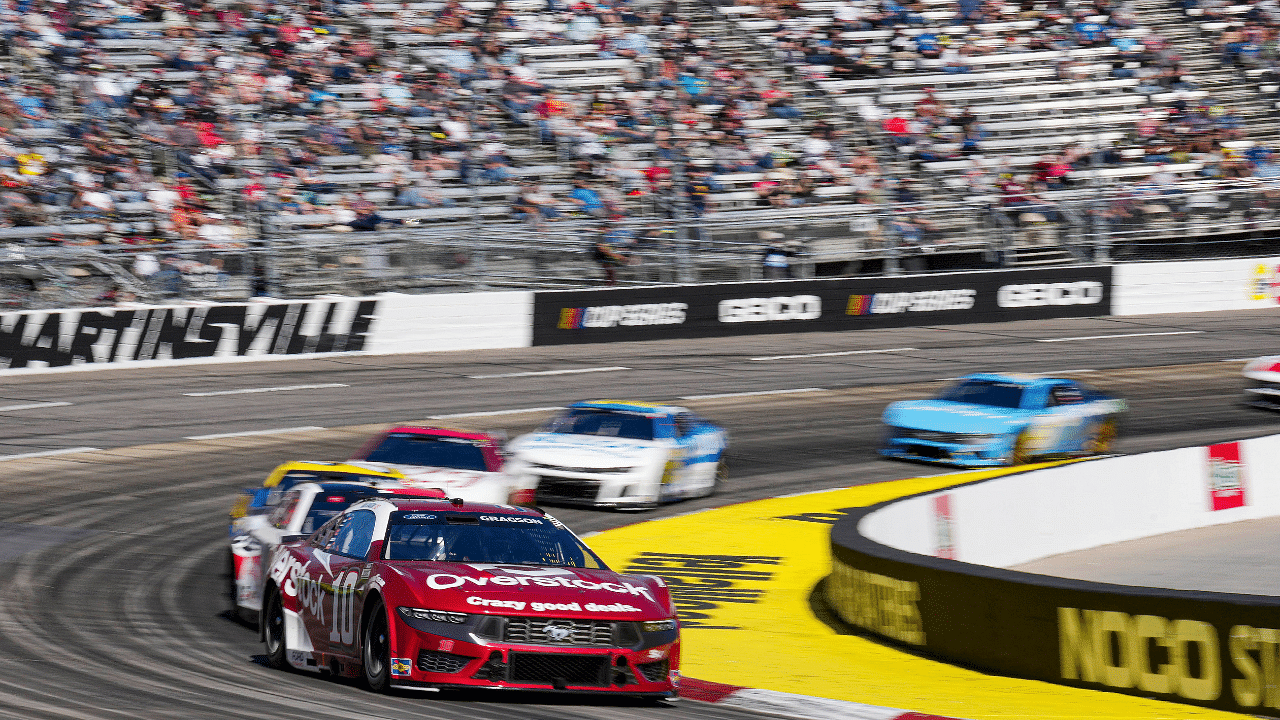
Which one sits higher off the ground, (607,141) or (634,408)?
(607,141)

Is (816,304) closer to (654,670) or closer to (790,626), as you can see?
(790,626)

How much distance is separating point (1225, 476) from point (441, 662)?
37.3ft

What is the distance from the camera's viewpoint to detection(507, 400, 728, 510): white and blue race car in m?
15.5

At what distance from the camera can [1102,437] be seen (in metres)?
19.0

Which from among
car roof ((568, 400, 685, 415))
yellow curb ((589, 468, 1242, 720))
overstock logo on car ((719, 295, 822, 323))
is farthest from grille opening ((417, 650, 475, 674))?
overstock logo on car ((719, 295, 822, 323))

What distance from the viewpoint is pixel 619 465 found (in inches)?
609

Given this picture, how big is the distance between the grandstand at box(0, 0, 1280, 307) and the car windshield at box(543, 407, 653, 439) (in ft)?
28.5

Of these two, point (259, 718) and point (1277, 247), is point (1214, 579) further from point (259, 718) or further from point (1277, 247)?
point (1277, 247)

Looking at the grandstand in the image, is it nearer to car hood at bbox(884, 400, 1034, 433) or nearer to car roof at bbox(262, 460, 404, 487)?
car hood at bbox(884, 400, 1034, 433)

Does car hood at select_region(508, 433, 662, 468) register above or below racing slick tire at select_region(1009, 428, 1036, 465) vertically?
above

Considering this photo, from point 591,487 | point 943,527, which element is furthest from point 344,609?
point 591,487

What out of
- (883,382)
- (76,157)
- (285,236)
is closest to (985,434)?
(883,382)

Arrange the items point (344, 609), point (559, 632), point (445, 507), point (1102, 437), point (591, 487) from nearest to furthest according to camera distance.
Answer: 1. point (559, 632)
2. point (344, 609)
3. point (445, 507)
4. point (591, 487)
5. point (1102, 437)

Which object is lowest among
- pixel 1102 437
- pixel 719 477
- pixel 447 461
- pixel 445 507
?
pixel 1102 437
